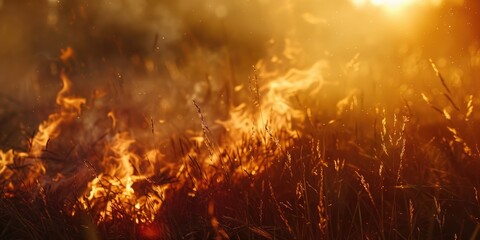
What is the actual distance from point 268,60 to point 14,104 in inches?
94.8

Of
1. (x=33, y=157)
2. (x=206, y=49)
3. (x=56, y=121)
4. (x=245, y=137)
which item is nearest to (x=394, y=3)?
(x=206, y=49)

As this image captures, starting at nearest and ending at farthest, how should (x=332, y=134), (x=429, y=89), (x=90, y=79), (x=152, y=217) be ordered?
(x=152, y=217), (x=332, y=134), (x=429, y=89), (x=90, y=79)

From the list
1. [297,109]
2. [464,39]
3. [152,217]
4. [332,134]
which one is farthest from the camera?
[464,39]

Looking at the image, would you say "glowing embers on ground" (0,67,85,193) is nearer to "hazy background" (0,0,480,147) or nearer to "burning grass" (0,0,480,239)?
"burning grass" (0,0,480,239)

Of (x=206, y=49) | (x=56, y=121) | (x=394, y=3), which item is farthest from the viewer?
(x=206, y=49)

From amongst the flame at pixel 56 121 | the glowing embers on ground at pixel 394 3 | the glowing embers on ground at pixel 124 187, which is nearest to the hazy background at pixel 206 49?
the glowing embers on ground at pixel 394 3

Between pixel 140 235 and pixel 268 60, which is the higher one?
pixel 268 60

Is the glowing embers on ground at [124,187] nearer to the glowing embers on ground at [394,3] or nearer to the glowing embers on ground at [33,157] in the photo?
the glowing embers on ground at [33,157]

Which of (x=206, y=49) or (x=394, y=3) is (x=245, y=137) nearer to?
(x=206, y=49)

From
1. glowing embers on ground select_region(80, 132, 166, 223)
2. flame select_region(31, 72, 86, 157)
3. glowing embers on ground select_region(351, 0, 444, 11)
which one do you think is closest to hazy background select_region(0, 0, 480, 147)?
glowing embers on ground select_region(351, 0, 444, 11)

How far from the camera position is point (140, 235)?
2.10 m

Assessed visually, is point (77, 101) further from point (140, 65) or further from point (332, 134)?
point (332, 134)

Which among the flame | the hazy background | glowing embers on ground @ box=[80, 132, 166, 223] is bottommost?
glowing embers on ground @ box=[80, 132, 166, 223]

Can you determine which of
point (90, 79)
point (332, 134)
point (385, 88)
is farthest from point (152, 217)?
point (90, 79)
